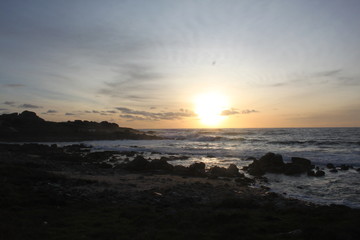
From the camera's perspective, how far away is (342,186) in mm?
17953

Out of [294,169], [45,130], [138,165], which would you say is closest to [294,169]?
[294,169]

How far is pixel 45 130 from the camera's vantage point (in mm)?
75000

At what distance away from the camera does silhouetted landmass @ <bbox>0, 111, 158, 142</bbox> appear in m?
69.2

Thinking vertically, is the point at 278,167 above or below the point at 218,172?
above

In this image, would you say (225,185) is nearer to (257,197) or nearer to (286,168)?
(257,197)

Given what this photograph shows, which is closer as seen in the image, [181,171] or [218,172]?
[218,172]

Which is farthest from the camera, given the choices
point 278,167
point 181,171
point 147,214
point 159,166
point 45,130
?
point 45,130

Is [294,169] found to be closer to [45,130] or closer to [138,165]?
[138,165]

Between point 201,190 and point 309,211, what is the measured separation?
6.71 m

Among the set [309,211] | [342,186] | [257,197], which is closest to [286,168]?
[342,186]

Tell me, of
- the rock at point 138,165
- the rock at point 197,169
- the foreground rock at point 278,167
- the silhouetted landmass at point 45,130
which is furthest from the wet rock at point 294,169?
the silhouetted landmass at point 45,130

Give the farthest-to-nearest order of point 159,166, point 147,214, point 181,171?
point 159,166 < point 181,171 < point 147,214

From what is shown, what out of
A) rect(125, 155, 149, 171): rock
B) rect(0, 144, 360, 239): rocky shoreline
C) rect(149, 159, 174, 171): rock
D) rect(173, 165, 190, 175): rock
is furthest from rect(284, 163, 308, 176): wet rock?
rect(125, 155, 149, 171): rock

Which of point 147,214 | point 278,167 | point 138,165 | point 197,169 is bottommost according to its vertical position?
point 197,169
